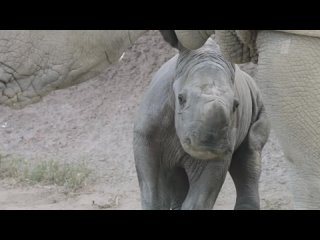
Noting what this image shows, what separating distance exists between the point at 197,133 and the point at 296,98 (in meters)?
0.62

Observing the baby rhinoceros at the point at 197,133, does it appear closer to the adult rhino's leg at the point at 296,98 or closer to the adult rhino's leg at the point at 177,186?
the adult rhino's leg at the point at 177,186

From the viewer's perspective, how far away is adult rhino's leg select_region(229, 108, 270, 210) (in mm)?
3035

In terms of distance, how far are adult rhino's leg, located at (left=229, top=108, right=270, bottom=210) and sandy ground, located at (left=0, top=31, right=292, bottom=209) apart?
4.04 feet

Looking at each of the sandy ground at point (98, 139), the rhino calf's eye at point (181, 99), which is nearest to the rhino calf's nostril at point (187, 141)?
the rhino calf's eye at point (181, 99)

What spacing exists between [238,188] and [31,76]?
5.63 feet

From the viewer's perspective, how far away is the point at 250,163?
3.04 metres

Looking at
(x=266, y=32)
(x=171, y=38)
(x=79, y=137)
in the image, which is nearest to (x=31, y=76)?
(x=266, y=32)

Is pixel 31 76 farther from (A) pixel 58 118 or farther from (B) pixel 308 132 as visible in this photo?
(A) pixel 58 118

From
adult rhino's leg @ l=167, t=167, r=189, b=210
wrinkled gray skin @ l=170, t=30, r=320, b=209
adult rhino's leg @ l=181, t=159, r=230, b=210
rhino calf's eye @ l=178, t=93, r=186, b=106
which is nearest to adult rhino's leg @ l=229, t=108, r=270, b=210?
adult rhino's leg @ l=167, t=167, r=189, b=210

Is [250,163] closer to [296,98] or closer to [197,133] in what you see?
[197,133]

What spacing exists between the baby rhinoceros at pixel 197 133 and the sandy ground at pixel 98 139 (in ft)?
4.32

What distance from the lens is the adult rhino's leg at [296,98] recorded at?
1688mm

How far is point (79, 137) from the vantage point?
5410 mm

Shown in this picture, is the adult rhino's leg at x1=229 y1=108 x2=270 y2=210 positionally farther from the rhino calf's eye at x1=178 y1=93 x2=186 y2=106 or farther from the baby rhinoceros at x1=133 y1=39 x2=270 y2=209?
the rhino calf's eye at x1=178 y1=93 x2=186 y2=106
